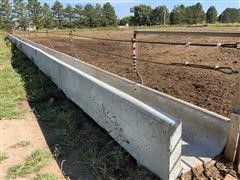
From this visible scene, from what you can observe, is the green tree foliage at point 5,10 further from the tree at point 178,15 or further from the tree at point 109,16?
the tree at point 178,15

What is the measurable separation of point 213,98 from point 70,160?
10.1ft

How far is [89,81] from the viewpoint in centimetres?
497

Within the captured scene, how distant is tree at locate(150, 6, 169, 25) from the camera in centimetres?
9373

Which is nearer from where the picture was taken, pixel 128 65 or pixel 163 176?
pixel 163 176

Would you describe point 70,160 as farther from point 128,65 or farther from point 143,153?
point 128,65

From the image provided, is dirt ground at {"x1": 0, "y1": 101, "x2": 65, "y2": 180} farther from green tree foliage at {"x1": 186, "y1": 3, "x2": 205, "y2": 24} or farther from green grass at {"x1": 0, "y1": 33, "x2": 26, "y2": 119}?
green tree foliage at {"x1": 186, "y1": 3, "x2": 205, "y2": 24}

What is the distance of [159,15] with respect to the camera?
94562mm

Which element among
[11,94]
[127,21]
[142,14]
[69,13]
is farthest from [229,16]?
[11,94]

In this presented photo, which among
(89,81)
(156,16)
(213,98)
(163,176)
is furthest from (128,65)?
(156,16)

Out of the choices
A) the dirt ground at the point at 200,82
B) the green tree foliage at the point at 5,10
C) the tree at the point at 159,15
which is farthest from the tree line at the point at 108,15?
the dirt ground at the point at 200,82

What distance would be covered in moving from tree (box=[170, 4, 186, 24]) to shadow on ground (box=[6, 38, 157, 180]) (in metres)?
91.5

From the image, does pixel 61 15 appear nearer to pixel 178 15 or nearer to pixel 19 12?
pixel 19 12

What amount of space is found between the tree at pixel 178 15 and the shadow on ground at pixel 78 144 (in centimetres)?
9145

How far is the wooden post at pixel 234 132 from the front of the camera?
3273mm
